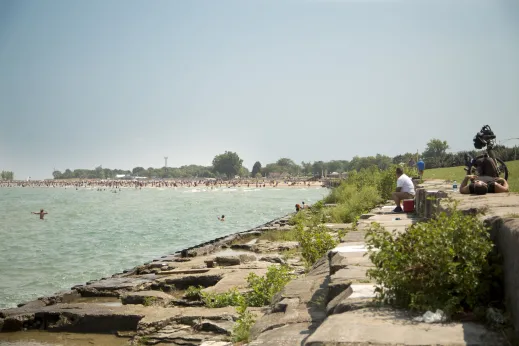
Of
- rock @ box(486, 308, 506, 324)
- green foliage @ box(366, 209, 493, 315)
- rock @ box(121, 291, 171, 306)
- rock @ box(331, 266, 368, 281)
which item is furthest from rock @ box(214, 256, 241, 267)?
rock @ box(486, 308, 506, 324)

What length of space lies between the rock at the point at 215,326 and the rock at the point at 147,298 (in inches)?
79.8

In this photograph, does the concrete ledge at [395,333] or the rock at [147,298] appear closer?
the concrete ledge at [395,333]

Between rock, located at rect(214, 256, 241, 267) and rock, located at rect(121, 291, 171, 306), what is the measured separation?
10.1 ft

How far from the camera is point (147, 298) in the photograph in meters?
8.88

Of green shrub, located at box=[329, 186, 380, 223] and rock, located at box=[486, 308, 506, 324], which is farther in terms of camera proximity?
green shrub, located at box=[329, 186, 380, 223]

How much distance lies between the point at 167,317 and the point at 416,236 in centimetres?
466

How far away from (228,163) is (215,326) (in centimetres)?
17808

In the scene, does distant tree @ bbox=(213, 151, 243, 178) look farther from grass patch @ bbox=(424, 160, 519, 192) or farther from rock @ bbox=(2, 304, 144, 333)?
rock @ bbox=(2, 304, 144, 333)

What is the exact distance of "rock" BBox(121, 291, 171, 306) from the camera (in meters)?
8.84

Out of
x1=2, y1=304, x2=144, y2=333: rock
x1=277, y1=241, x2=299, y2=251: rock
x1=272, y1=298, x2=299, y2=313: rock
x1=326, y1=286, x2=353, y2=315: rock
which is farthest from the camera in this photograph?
x1=277, y1=241, x2=299, y2=251: rock

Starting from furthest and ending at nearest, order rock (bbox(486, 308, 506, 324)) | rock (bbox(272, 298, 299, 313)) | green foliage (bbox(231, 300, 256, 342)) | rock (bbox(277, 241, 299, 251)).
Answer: rock (bbox(277, 241, 299, 251)), green foliage (bbox(231, 300, 256, 342)), rock (bbox(272, 298, 299, 313)), rock (bbox(486, 308, 506, 324))

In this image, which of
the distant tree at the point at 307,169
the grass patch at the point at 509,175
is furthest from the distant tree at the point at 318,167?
the grass patch at the point at 509,175

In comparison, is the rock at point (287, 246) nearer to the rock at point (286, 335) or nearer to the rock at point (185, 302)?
the rock at point (185, 302)

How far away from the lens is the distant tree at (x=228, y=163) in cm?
18450
